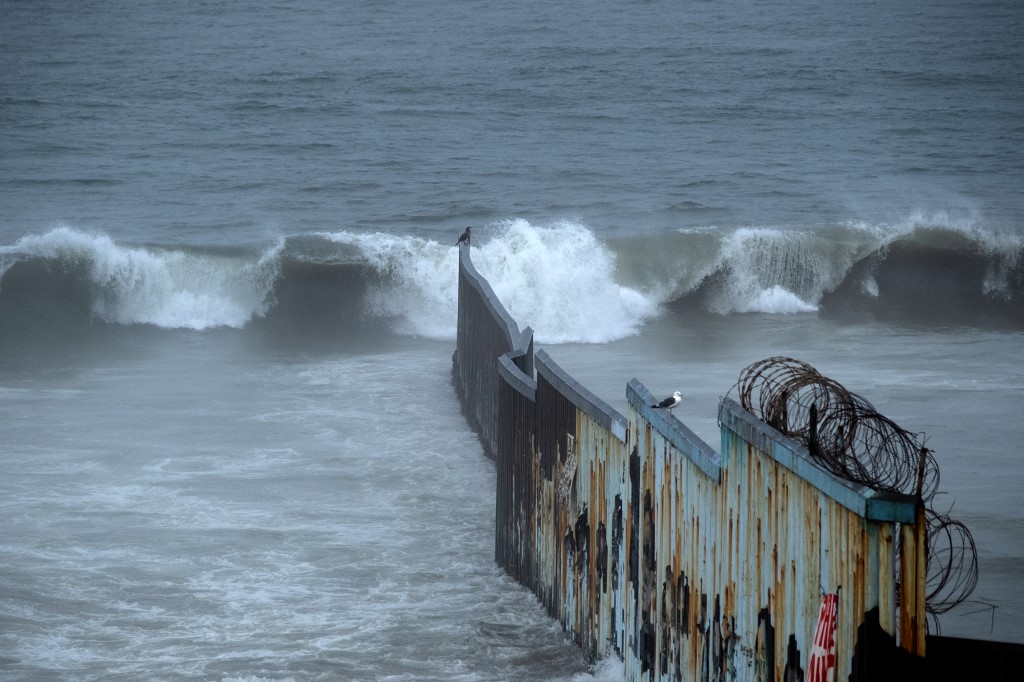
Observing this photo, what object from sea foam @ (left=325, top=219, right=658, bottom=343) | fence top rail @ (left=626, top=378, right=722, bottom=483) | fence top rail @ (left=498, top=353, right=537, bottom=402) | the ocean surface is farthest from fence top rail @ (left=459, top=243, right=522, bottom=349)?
sea foam @ (left=325, top=219, right=658, bottom=343)

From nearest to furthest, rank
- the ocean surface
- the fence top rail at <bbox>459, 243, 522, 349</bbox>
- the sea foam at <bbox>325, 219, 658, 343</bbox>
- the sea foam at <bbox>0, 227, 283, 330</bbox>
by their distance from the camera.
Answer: the ocean surface → the fence top rail at <bbox>459, 243, 522, 349</bbox> → the sea foam at <bbox>325, 219, 658, 343</bbox> → the sea foam at <bbox>0, 227, 283, 330</bbox>

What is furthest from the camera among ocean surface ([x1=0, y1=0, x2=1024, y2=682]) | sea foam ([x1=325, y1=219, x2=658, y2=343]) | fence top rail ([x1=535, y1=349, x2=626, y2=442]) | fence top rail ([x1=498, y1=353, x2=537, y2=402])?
sea foam ([x1=325, y1=219, x2=658, y2=343])

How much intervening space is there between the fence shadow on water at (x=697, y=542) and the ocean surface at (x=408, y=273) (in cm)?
66

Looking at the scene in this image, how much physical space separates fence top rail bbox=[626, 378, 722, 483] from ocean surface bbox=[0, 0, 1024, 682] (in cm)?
183

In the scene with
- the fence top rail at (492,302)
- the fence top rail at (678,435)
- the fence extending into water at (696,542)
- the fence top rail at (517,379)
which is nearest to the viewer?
the fence extending into water at (696,542)

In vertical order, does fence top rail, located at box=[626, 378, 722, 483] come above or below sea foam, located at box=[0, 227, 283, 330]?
above

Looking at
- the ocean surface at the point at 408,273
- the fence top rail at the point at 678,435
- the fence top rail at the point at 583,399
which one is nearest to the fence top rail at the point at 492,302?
the ocean surface at the point at 408,273

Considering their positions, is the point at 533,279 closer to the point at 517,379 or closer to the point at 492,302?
the point at 492,302

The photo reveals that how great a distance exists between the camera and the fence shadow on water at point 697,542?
15.3ft

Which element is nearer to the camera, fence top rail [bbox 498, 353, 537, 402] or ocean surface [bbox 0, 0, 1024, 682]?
fence top rail [bbox 498, 353, 537, 402]

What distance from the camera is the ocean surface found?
34.6 ft

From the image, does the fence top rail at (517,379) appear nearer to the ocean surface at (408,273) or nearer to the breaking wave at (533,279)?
the ocean surface at (408,273)

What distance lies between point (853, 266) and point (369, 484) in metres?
18.5

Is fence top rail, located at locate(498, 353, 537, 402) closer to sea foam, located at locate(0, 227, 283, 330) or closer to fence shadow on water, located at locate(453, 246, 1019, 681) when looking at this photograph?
fence shadow on water, located at locate(453, 246, 1019, 681)
